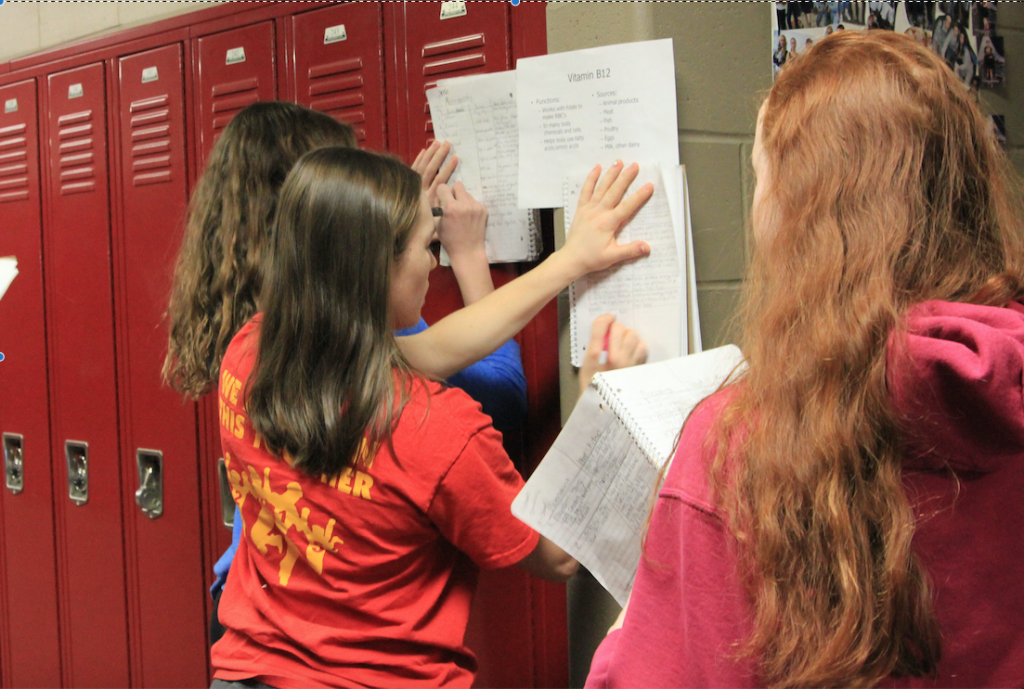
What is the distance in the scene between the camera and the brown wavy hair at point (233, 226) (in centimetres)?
137

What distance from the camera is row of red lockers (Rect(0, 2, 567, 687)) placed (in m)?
1.65

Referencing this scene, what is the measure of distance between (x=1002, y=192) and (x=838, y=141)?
0.17 meters

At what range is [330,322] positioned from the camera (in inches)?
44.0

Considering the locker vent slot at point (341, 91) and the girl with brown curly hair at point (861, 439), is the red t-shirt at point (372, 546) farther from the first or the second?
the locker vent slot at point (341, 91)

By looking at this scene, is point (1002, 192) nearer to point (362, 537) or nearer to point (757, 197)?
point (757, 197)

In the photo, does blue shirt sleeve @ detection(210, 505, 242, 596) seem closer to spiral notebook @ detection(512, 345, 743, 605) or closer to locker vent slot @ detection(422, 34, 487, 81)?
spiral notebook @ detection(512, 345, 743, 605)

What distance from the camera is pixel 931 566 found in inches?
25.3

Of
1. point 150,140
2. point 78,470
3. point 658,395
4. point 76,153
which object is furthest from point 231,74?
point 658,395

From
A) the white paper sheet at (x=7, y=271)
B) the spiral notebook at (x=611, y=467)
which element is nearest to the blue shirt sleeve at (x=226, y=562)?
the spiral notebook at (x=611, y=467)

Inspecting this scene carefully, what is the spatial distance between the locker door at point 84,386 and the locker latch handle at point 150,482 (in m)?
0.09

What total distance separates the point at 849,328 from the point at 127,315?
188cm

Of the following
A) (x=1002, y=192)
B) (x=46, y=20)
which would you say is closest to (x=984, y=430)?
(x=1002, y=192)

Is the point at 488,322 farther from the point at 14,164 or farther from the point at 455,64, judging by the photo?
the point at 14,164

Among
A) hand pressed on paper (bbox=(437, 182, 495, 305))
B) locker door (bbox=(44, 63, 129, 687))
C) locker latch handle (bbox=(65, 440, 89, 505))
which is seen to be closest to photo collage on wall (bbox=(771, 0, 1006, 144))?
hand pressed on paper (bbox=(437, 182, 495, 305))
